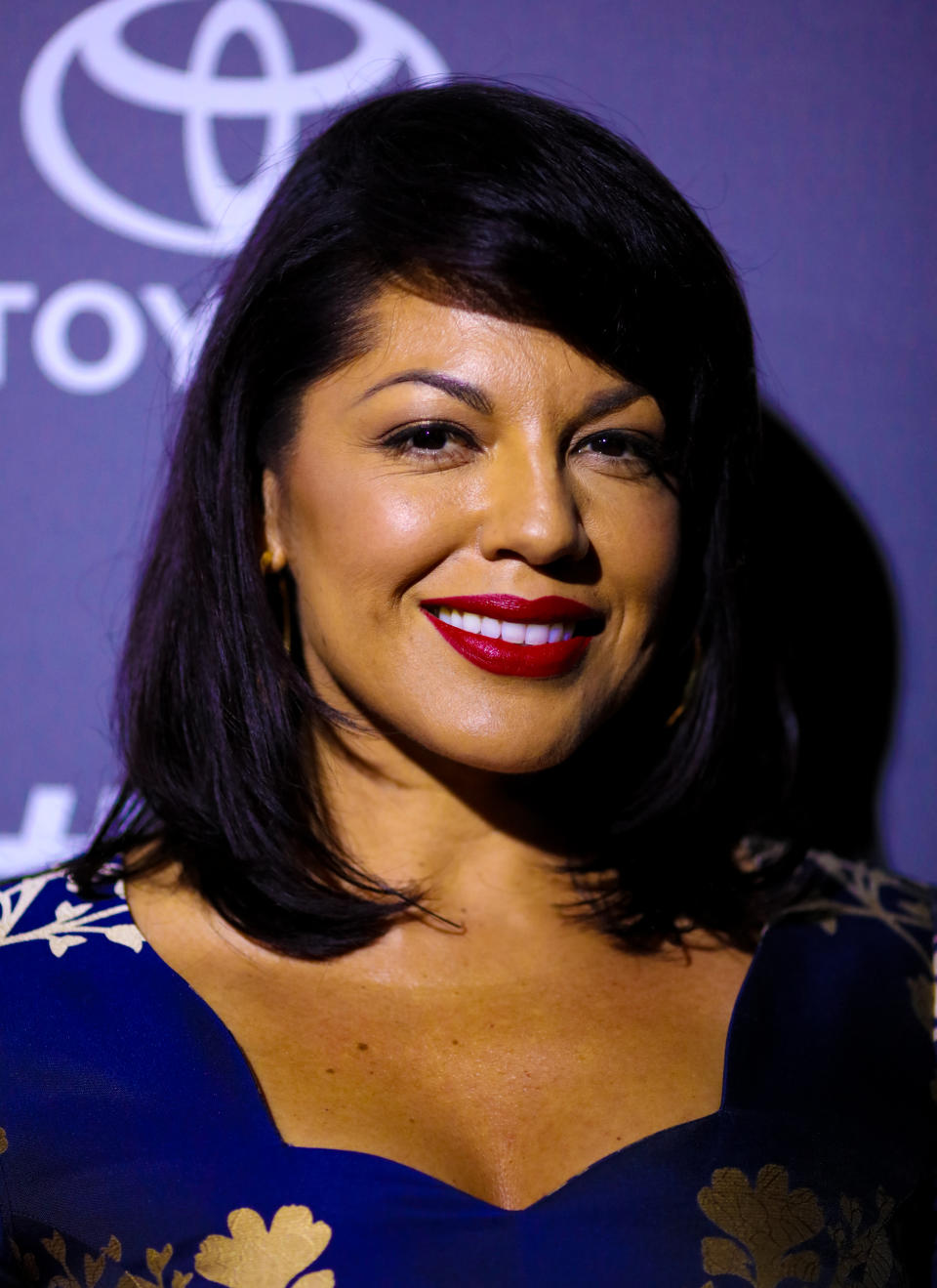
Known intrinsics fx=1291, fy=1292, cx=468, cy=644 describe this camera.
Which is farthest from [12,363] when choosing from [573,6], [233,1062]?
[233,1062]

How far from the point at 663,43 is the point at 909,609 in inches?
31.2

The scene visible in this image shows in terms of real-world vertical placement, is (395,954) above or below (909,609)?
below

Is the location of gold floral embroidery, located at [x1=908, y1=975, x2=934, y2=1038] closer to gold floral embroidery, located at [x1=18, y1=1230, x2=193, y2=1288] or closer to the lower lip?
the lower lip

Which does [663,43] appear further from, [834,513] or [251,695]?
[251,695]

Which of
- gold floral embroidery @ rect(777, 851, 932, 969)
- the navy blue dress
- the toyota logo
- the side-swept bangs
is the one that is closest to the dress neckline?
the navy blue dress

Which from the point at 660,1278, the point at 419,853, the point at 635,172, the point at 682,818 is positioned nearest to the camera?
the point at 660,1278

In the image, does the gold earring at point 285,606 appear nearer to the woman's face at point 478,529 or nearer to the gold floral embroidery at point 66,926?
the woman's face at point 478,529

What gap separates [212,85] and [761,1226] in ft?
4.65

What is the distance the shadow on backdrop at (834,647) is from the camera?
1.71 metres

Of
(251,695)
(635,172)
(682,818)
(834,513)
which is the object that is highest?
(635,172)

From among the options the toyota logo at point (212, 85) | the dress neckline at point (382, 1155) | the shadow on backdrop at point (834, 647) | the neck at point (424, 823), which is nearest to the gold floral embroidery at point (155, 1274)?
the dress neckline at point (382, 1155)

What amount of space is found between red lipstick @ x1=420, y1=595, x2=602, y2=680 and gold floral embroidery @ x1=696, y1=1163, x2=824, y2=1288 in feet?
1.53

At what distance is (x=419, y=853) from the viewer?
1.33 m

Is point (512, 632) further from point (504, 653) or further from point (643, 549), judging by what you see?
point (643, 549)
